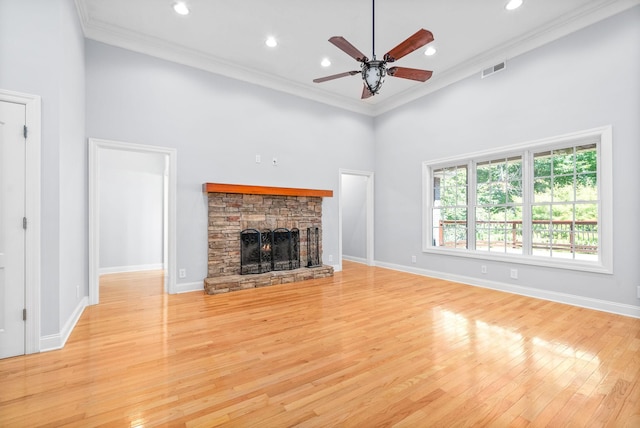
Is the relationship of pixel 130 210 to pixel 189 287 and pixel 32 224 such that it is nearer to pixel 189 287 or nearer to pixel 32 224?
pixel 189 287

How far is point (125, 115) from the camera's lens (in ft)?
13.0

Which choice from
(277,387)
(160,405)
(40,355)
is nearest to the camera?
(160,405)

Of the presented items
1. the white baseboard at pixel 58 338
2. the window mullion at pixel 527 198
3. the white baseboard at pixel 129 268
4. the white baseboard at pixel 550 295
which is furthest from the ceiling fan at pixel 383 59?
the white baseboard at pixel 129 268

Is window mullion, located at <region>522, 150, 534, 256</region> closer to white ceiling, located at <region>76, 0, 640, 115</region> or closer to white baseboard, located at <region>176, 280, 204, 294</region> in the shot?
white ceiling, located at <region>76, 0, 640, 115</region>

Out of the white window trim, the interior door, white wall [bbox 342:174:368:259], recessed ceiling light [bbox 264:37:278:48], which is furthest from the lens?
white wall [bbox 342:174:368:259]

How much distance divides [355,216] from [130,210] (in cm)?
496

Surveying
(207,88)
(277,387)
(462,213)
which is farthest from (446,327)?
(207,88)

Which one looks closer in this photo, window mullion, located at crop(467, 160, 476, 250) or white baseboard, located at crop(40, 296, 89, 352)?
white baseboard, located at crop(40, 296, 89, 352)

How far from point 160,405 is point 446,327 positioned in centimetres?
259

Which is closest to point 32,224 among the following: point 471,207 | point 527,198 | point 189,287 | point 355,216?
point 189,287

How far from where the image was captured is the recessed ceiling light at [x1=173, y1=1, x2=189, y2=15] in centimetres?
345

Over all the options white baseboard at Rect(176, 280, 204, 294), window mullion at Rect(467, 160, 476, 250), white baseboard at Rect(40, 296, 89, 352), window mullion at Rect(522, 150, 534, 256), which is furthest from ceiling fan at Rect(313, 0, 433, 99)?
white baseboard at Rect(176, 280, 204, 294)

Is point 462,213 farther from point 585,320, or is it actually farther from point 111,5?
point 111,5

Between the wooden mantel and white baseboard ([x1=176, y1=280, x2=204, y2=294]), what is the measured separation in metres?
1.43
